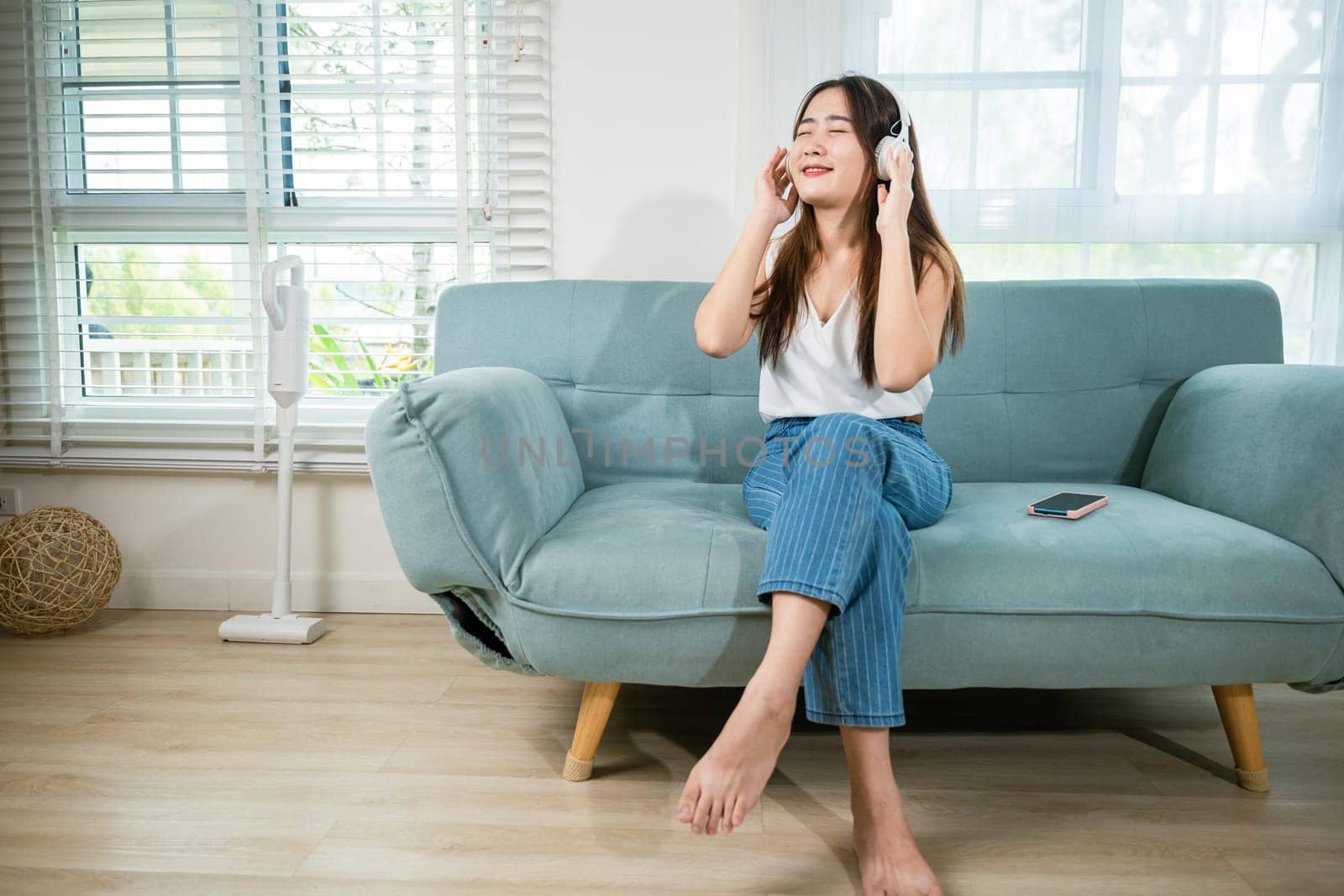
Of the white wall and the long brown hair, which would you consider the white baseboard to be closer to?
the white wall

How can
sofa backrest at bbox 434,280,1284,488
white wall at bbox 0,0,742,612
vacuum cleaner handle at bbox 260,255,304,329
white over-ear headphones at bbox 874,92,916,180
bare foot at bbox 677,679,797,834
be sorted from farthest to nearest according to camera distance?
white wall at bbox 0,0,742,612, vacuum cleaner handle at bbox 260,255,304,329, sofa backrest at bbox 434,280,1284,488, white over-ear headphones at bbox 874,92,916,180, bare foot at bbox 677,679,797,834

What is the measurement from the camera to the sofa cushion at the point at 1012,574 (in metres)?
1.21

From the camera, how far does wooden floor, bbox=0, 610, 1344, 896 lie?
43.8 inches

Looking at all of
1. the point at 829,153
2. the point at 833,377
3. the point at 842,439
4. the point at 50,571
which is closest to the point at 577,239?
the point at 829,153

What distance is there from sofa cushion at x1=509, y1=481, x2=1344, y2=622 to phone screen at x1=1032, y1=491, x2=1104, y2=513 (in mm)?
81

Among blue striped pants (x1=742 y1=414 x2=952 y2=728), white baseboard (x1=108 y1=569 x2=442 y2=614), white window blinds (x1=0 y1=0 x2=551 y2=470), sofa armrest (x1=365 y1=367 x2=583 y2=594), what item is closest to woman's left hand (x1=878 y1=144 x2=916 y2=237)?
blue striped pants (x1=742 y1=414 x2=952 y2=728)

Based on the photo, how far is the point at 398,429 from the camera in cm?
119

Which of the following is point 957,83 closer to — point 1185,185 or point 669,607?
point 1185,185

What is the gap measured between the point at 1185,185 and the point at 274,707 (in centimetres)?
234

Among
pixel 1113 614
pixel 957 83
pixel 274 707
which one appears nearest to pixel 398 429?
pixel 274 707

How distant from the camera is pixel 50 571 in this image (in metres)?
2.00

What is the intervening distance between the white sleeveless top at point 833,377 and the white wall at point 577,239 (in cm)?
73

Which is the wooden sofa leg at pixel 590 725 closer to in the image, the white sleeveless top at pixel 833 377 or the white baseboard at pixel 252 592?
the white sleeveless top at pixel 833 377

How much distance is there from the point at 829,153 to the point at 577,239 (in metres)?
0.90
